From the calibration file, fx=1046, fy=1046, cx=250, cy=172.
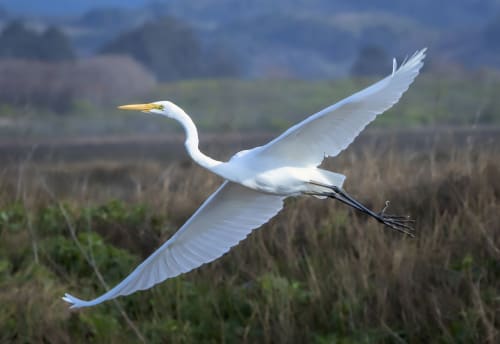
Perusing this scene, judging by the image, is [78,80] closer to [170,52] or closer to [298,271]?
[170,52]

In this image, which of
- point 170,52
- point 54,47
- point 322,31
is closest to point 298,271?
point 54,47

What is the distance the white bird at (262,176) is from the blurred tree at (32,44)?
148ft

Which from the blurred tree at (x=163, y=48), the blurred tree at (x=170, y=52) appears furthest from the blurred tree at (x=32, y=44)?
the blurred tree at (x=163, y=48)

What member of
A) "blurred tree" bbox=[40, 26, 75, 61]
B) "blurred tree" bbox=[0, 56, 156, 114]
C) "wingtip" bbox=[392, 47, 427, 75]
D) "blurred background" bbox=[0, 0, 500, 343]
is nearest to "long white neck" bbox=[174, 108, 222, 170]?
"wingtip" bbox=[392, 47, 427, 75]

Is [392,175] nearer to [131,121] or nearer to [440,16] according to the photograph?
[131,121]

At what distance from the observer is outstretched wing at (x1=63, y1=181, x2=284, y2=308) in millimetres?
6812

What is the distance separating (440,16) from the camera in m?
90.7

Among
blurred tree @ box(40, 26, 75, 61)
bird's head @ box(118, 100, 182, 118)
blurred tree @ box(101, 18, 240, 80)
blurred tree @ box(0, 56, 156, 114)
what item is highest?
blurred tree @ box(101, 18, 240, 80)

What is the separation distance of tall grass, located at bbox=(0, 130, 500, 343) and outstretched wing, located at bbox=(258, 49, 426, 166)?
144cm

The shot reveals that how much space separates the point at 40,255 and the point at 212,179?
2.03 meters

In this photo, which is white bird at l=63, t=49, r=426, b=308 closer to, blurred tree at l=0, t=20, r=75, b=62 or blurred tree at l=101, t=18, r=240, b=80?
blurred tree at l=0, t=20, r=75, b=62

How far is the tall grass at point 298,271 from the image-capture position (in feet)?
25.2

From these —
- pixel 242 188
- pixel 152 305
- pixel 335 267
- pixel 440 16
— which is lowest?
pixel 152 305

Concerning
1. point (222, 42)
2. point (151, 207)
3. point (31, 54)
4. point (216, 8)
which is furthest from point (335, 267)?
point (216, 8)
